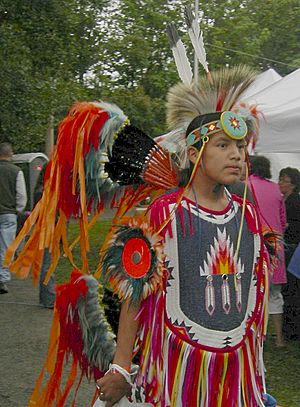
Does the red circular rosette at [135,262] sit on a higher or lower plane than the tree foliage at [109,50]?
lower

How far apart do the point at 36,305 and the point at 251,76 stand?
5.52 m

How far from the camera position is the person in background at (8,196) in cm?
806

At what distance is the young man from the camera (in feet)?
Answer: 8.16

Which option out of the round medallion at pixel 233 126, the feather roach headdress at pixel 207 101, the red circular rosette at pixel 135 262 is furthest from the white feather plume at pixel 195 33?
the red circular rosette at pixel 135 262

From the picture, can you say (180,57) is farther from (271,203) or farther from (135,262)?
(271,203)

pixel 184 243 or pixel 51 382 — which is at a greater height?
pixel 184 243

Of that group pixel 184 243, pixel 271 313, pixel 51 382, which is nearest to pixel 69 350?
pixel 51 382

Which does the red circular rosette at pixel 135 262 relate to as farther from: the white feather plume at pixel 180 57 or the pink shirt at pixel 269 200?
the pink shirt at pixel 269 200

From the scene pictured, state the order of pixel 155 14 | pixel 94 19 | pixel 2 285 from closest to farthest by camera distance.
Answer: pixel 2 285 < pixel 94 19 < pixel 155 14

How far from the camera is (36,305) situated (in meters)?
7.76

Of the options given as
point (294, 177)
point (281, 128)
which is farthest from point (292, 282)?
point (281, 128)

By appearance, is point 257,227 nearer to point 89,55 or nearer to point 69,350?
point 69,350

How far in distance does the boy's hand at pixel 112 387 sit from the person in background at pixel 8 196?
18.7 ft

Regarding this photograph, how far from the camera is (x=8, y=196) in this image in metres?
8.06
